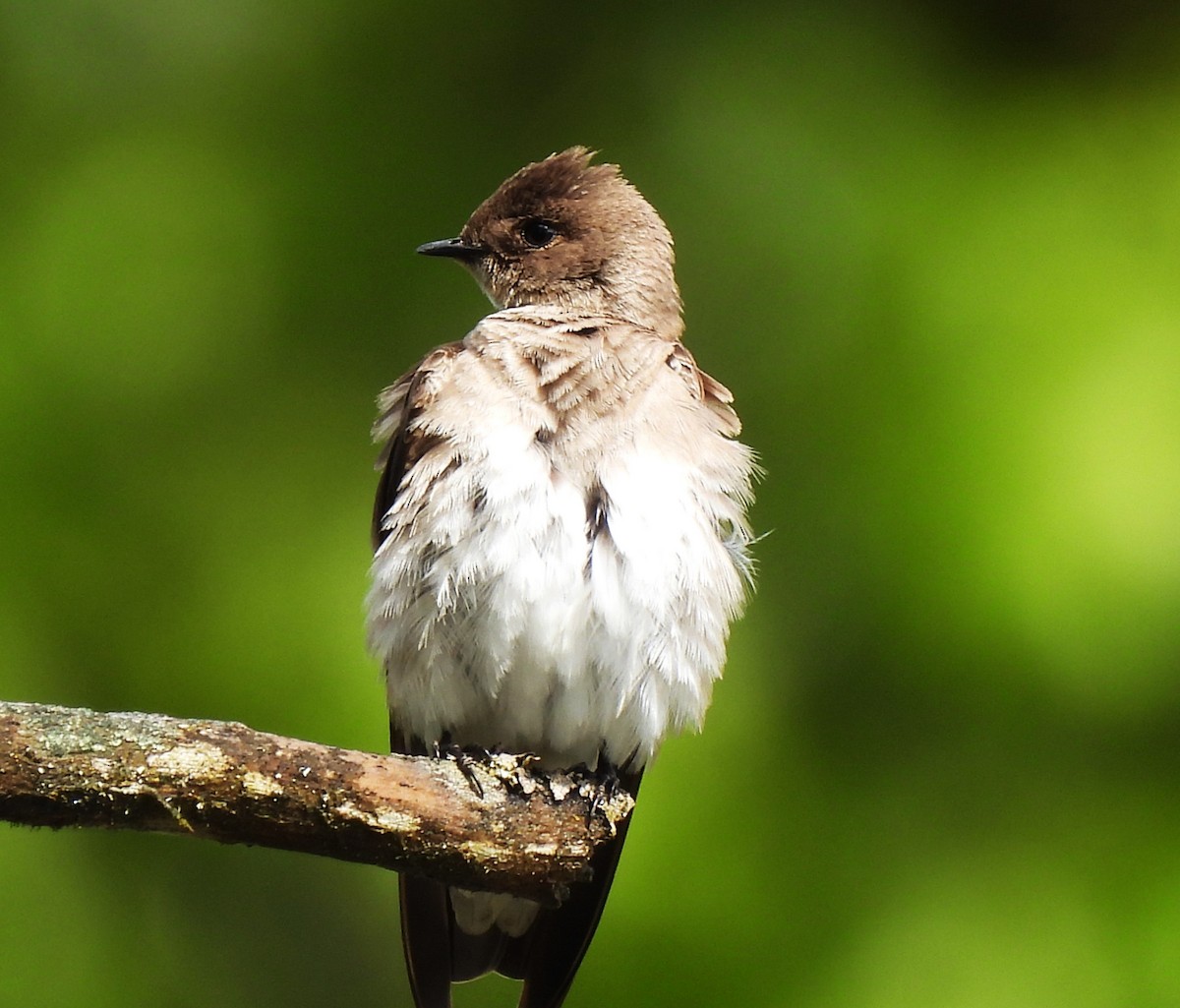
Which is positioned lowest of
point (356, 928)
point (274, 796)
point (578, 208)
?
point (356, 928)

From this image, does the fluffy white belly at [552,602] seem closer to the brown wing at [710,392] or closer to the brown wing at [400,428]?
the brown wing at [400,428]

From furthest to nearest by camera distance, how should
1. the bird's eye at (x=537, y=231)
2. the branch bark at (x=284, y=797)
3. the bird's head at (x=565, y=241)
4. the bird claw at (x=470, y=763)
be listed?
the bird's eye at (x=537, y=231)
the bird's head at (x=565, y=241)
the bird claw at (x=470, y=763)
the branch bark at (x=284, y=797)

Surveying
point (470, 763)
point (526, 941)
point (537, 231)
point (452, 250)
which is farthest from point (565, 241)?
point (470, 763)

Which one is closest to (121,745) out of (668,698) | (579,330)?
(668,698)

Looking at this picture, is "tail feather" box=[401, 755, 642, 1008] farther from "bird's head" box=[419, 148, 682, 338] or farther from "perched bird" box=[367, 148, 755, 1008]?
"bird's head" box=[419, 148, 682, 338]

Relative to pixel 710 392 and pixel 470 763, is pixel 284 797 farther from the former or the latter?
pixel 710 392

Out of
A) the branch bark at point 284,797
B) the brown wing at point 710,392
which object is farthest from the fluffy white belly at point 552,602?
the branch bark at point 284,797

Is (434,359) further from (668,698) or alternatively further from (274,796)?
(274,796)
